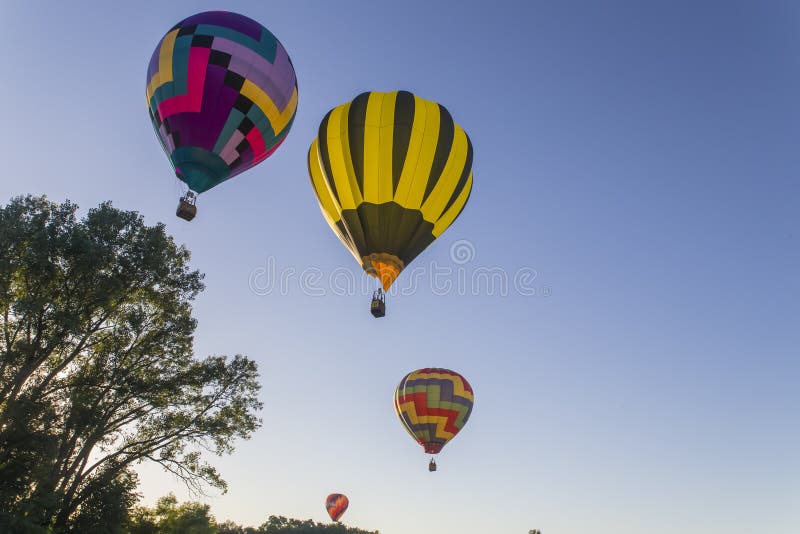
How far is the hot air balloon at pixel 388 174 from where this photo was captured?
68.3 feet

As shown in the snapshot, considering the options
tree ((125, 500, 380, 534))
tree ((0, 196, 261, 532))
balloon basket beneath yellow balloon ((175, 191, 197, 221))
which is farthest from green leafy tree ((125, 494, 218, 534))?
balloon basket beneath yellow balloon ((175, 191, 197, 221))

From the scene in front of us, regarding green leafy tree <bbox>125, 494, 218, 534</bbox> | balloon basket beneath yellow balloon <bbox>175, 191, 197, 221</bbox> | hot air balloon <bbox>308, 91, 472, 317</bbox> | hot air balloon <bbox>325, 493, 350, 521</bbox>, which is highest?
hot air balloon <bbox>308, 91, 472, 317</bbox>

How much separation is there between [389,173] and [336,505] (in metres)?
52.8

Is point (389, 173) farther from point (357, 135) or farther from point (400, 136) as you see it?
point (357, 135)

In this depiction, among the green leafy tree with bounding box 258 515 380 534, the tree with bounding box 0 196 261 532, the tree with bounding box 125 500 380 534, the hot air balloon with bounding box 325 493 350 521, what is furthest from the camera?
the green leafy tree with bounding box 258 515 380 534

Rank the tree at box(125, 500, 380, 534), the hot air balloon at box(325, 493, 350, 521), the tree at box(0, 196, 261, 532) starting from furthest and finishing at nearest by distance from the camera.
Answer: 1. the hot air balloon at box(325, 493, 350, 521)
2. the tree at box(125, 500, 380, 534)
3. the tree at box(0, 196, 261, 532)

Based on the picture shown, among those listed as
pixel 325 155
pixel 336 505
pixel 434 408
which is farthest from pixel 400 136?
pixel 336 505

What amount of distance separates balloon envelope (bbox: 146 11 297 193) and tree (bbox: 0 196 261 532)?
3.42 meters

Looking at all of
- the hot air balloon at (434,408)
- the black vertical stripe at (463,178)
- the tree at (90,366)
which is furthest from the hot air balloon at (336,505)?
the black vertical stripe at (463,178)

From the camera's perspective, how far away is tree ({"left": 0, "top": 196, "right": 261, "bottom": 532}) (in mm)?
17469

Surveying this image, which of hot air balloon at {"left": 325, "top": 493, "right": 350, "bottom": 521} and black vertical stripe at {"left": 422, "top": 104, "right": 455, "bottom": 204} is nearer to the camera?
black vertical stripe at {"left": 422, "top": 104, "right": 455, "bottom": 204}

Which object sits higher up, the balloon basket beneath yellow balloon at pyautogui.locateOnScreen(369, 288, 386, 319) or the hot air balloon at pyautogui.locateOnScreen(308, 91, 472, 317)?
the hot air balloon at pyautogui.locateOnScreen(308, 91, 472, 317)

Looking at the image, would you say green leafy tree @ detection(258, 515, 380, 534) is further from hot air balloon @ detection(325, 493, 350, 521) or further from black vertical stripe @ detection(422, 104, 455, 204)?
black vertical stripe @ detection(422, 104, 455, 204)

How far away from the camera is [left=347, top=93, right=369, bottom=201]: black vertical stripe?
21016mm
